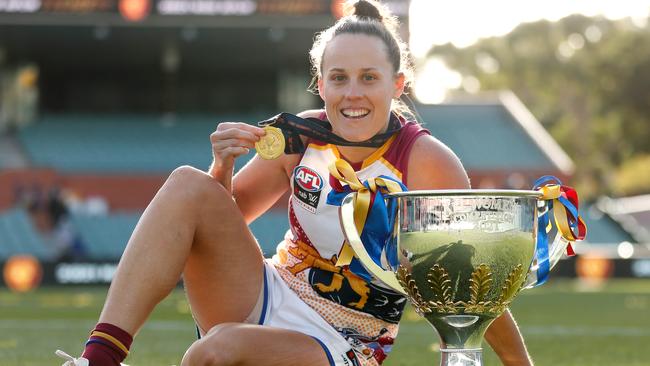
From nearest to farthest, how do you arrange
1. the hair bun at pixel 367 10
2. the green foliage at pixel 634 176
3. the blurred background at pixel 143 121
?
the hair bun at pixel 367 10
the blurred background at pixel 143 121
the green foliage at pixel 634 176

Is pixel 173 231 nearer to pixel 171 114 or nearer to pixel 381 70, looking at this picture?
pixel 381 70

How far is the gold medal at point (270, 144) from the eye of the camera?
307 cm

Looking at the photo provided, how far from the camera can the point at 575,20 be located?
155 feet

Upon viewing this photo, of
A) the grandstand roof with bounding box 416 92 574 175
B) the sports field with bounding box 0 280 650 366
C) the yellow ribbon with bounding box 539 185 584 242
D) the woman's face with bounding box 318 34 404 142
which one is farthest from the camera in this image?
the grandstand roof with bounding box 416 92 574 175

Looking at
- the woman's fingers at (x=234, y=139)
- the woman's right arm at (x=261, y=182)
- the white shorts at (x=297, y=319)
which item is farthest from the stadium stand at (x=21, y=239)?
the woman's fingers at (x=234, y=139)

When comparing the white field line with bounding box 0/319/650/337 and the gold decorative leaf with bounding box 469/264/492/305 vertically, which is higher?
the gold decorative leaf with bounding box 469/264/492/305

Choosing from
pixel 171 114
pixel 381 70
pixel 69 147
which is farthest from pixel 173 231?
pixel 171 114

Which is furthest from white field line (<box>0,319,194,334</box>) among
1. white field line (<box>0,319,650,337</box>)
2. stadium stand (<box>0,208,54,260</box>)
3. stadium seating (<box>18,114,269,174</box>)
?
stadium seating (<box>18,114,269,174</box>)

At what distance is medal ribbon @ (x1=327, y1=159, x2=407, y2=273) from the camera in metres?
2.82

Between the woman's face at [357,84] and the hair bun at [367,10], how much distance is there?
181mm

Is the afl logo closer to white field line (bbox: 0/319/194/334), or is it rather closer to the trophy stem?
the trophy stem

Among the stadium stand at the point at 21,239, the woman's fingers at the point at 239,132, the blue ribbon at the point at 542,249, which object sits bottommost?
the stadium stand at the point at 21,239

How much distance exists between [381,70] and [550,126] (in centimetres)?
4633

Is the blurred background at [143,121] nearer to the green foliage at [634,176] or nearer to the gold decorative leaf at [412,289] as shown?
the gold decorative leaf at [412,289]
